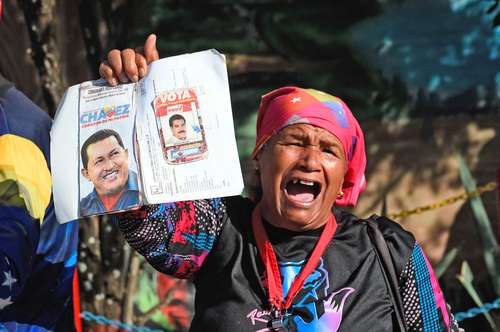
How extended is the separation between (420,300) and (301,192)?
1.66 feet

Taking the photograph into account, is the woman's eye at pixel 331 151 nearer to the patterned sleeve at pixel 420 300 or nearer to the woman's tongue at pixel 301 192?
the woman's tongue at pixel 301 192

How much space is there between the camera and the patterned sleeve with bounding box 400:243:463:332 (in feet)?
9.30

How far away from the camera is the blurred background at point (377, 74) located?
217 inches

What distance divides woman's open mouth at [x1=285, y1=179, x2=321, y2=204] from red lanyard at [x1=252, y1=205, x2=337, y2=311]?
12 cm

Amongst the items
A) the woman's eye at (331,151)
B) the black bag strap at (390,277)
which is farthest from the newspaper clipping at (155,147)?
the black bag strap at (390,277)

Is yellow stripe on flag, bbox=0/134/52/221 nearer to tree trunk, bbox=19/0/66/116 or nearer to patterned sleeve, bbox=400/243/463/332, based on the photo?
patterned sleeve, bbox=400/243/463/332

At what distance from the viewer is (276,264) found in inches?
109

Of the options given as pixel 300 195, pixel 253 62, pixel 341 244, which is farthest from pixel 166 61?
pixel 253 62

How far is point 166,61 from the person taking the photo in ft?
8.12

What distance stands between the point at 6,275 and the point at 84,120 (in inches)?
19.5

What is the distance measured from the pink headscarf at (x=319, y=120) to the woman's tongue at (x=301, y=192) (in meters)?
0.18

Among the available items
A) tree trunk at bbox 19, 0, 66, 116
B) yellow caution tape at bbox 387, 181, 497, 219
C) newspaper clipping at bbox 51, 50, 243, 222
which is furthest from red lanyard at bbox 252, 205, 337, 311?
tree trunk at bbox 19, 0, 66, 116

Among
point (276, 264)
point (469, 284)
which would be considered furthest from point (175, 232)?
point (469, 284)

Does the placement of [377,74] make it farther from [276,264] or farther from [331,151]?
[276,264]
